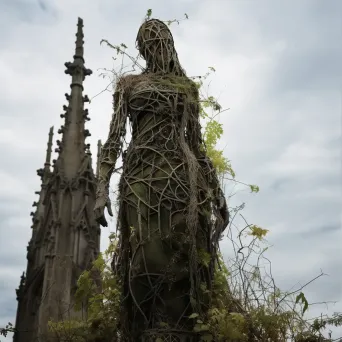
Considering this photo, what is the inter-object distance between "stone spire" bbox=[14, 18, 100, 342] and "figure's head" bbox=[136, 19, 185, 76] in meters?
12.5

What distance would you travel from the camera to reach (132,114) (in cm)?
515

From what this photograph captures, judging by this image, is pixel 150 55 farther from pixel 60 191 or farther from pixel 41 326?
pixel 60 191

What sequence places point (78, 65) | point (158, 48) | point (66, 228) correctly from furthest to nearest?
point (78, 65), point (66, 228), point (158, 48)

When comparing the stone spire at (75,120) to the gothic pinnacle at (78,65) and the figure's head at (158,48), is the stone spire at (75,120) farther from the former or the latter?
the figure's head at (158,48)

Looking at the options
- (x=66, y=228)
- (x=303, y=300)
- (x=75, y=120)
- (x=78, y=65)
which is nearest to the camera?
(x=303, y=300)

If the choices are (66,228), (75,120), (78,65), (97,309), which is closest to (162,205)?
(97,309)

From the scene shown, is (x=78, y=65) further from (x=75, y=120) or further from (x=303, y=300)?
(x=303, y=300)

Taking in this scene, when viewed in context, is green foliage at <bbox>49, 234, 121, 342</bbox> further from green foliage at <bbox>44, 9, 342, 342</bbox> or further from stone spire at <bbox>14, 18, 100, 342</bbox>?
stone spire at <bbox>14, 18, 100, 342</bbox>

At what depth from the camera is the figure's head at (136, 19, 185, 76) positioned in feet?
18.0

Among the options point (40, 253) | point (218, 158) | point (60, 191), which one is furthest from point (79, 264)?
point (218, 158)

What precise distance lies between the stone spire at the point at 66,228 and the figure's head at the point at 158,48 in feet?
41.1

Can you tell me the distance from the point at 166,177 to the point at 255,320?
145cm

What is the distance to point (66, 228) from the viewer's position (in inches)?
787

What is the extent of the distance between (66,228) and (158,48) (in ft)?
50.7
